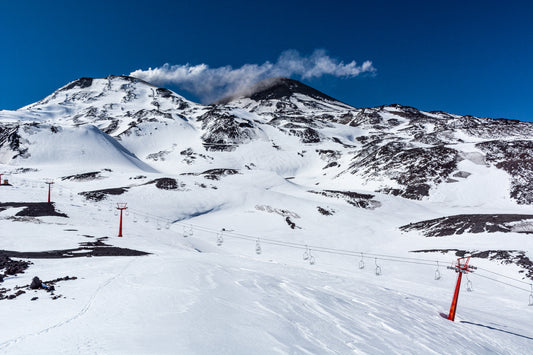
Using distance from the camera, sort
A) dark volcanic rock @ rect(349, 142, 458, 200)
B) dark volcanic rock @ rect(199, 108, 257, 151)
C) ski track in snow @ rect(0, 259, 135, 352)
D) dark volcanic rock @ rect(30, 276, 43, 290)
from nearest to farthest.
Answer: ski track in snow @ rect(0, 259, 135, 352) < dark volcanic rock @ rect(30, 276, 43, 290) < dark volcanic rock @ rect(349, 142, 458, 200) < dark volcanic rock @ rect(199, 108, 257, 151)

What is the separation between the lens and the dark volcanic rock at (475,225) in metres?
30.6

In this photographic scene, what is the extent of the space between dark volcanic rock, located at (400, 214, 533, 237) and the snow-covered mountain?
178mm

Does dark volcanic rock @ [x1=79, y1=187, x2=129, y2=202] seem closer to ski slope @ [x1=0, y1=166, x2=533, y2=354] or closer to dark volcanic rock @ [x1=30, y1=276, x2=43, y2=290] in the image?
ski slope @ [x1=0, y1=166, x2=533, y2=354]

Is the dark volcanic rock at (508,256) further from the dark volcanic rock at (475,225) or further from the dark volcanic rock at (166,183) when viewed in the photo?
the dark volcanic rock at (166,183)

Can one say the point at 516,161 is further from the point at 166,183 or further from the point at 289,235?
the point at 166,183

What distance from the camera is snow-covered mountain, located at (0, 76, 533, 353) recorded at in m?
8.25

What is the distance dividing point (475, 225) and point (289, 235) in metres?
21.2

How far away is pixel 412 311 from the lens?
13289 mm

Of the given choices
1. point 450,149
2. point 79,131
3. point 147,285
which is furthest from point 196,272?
point 79,131

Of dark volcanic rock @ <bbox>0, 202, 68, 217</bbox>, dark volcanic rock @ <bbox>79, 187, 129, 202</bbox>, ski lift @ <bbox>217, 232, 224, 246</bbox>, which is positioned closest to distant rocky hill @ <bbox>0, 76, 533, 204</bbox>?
dark volcanic rock @ <bbox>79, 187, 129, 202</bbox>

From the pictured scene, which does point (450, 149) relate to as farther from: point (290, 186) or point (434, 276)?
point (434, 276)

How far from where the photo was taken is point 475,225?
110 ft

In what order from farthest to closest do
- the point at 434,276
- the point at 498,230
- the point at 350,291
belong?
the point at 498,230 < the point at 434,276 < the point at 350,291

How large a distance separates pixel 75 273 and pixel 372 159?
88.0 metres
